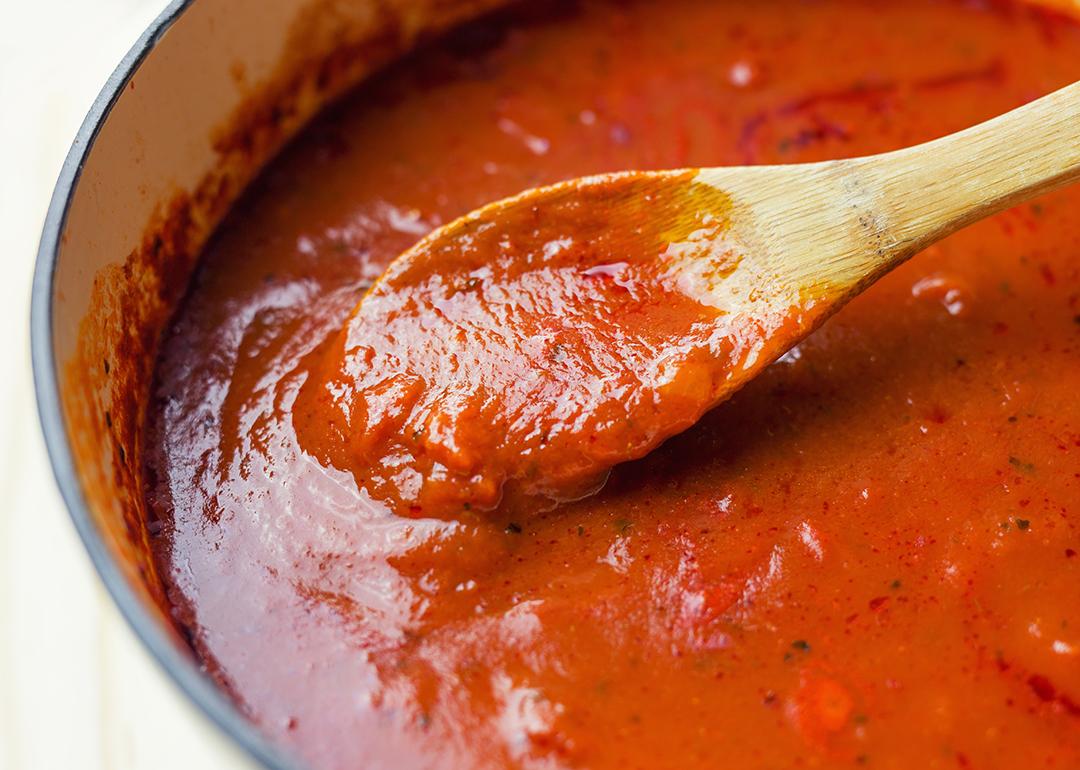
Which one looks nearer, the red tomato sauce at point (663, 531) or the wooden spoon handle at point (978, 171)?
the red tomato sauce at point (663, 531)

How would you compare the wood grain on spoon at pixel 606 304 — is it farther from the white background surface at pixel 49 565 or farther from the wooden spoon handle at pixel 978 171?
the white background surface at pixel 49 565

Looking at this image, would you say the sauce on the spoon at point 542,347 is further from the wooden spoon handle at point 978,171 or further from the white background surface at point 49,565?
the white background surface at point 49,565

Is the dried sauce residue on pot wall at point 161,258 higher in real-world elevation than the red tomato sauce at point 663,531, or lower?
higher

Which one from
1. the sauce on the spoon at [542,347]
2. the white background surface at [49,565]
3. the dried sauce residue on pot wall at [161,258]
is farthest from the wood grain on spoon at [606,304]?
the white background surface at [49,565]

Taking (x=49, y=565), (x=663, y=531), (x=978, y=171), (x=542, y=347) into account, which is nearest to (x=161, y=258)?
(x=49, y=565)

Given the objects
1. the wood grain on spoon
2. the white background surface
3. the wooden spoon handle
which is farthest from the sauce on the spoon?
the white background surface

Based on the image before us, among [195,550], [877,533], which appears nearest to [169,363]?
[195,550]

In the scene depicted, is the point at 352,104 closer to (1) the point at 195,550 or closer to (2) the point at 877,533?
(1) the point at 195,550
